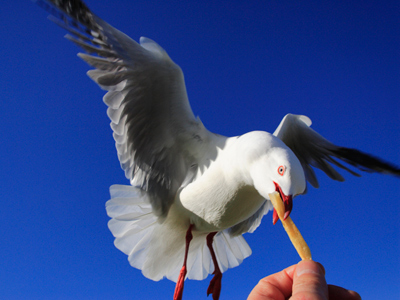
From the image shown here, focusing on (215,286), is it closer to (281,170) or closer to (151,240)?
(151,240)

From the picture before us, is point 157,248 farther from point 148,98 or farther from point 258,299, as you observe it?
point 258,299

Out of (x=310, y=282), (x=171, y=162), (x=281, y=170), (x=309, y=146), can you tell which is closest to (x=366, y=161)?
(x=309, y=146)

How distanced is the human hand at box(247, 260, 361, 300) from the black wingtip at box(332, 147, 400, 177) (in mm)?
1586

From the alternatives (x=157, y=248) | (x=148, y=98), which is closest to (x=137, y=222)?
(x=157, y=248)

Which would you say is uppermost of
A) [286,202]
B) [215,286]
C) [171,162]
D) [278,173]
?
[171,162]

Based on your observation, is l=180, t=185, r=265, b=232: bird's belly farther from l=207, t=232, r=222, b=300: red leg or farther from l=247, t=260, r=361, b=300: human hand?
l=247, t=260, r=361, b=300: human hand

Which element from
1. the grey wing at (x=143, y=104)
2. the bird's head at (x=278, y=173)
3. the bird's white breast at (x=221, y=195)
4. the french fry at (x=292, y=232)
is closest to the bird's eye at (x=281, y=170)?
Result: the bird's head at (x=278, y=173)

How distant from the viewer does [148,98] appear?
2.27m

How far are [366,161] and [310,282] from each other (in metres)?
1.82

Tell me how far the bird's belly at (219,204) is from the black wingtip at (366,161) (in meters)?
0.98

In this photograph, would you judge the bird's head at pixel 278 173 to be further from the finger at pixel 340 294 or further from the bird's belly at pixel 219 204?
the finger at pixel 340 294

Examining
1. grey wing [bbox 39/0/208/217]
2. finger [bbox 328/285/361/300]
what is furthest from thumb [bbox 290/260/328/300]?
grey wing [bbox 39/0/208/217]

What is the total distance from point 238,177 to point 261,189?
0.72ft

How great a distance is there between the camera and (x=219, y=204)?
2.18 m
